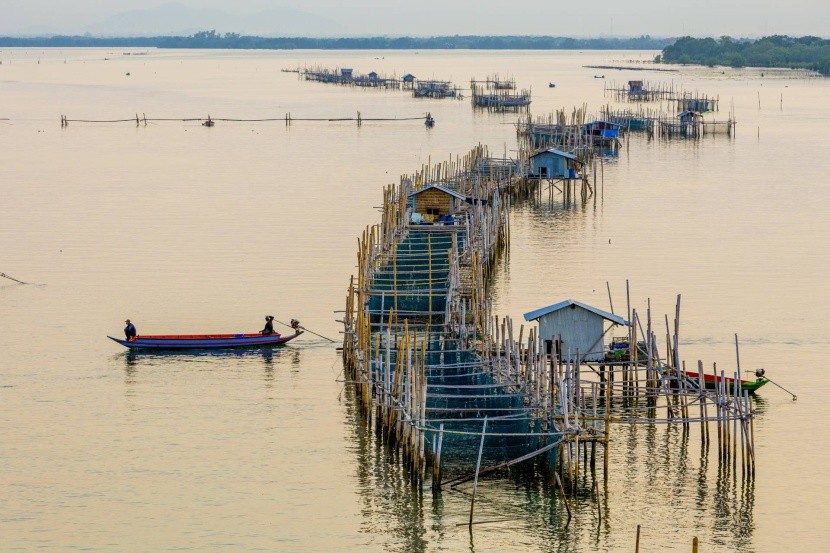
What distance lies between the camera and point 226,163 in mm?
76000

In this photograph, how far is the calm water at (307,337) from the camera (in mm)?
22219

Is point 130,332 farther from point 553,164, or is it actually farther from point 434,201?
point 553,164

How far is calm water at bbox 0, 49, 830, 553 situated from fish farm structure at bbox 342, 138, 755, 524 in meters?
0.62

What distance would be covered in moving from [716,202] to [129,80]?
12110 centimetres

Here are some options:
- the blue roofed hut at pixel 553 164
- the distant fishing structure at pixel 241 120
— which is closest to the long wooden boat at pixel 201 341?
the blue roofed hut at pixel 553 164

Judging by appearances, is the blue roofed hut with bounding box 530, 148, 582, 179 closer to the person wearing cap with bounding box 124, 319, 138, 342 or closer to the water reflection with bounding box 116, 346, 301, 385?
the water reflection with bounding box 116, 346, 301, 385

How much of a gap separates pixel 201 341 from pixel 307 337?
295 cm

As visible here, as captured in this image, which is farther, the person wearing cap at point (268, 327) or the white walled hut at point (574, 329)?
the person wearing cap at point (268, 327)

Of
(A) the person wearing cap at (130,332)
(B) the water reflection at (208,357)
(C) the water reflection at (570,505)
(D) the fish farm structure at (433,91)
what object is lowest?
(C) the water reflection at (570,505)

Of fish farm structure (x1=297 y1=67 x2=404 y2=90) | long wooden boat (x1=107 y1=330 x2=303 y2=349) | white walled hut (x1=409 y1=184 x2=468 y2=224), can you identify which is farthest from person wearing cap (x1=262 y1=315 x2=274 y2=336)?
fish farm structure (x1=297 y1=67 x2=404 y2=90)

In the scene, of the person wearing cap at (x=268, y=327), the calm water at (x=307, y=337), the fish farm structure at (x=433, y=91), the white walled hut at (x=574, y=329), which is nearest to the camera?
the calm water at (x=307, y=337)

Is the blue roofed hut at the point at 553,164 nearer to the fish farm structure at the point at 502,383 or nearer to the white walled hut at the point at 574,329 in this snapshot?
the fish farm structure at the point at 502,383

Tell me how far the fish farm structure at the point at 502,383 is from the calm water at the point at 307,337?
0.62 metres

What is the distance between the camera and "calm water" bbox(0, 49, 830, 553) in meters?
22.2
